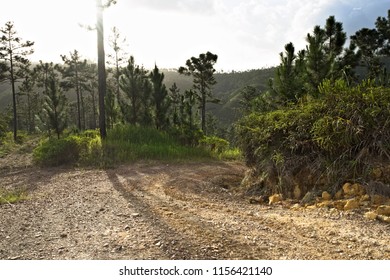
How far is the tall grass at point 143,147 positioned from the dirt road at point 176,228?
5.32 metres

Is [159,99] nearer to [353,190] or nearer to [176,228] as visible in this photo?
[353,190]

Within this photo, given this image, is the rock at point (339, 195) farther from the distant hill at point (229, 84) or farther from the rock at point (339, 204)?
the distant hill at point (229, 84)

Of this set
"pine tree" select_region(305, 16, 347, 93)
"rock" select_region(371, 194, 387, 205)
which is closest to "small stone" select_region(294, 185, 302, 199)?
"rock" select_region(371, 194, 387, 205)

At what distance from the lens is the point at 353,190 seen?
4.88 m

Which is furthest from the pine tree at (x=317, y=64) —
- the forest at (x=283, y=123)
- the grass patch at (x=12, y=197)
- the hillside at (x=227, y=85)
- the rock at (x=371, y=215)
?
the hillside at (x=227, y=85)

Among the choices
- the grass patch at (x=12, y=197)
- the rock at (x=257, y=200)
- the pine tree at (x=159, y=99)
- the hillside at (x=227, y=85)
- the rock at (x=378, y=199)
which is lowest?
the grass patch at (x=12, y=197)

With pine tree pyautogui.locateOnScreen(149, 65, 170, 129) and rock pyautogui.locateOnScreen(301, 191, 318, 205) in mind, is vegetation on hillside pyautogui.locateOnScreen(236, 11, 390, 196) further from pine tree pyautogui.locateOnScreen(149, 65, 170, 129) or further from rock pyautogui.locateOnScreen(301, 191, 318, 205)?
pine tree pyautogui.locateOnScreen(149, 65, 170, 129)

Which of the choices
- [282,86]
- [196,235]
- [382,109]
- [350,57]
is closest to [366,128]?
[382,109]

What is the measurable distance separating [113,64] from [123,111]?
45.5 feet

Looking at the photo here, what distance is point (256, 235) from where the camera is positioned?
381cm

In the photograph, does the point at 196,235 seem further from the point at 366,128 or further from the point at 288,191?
the point at 366,128

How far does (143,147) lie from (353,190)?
31.8 feet

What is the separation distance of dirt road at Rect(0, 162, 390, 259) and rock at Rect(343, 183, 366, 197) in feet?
2.04

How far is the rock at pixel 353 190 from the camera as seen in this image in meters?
4.82
